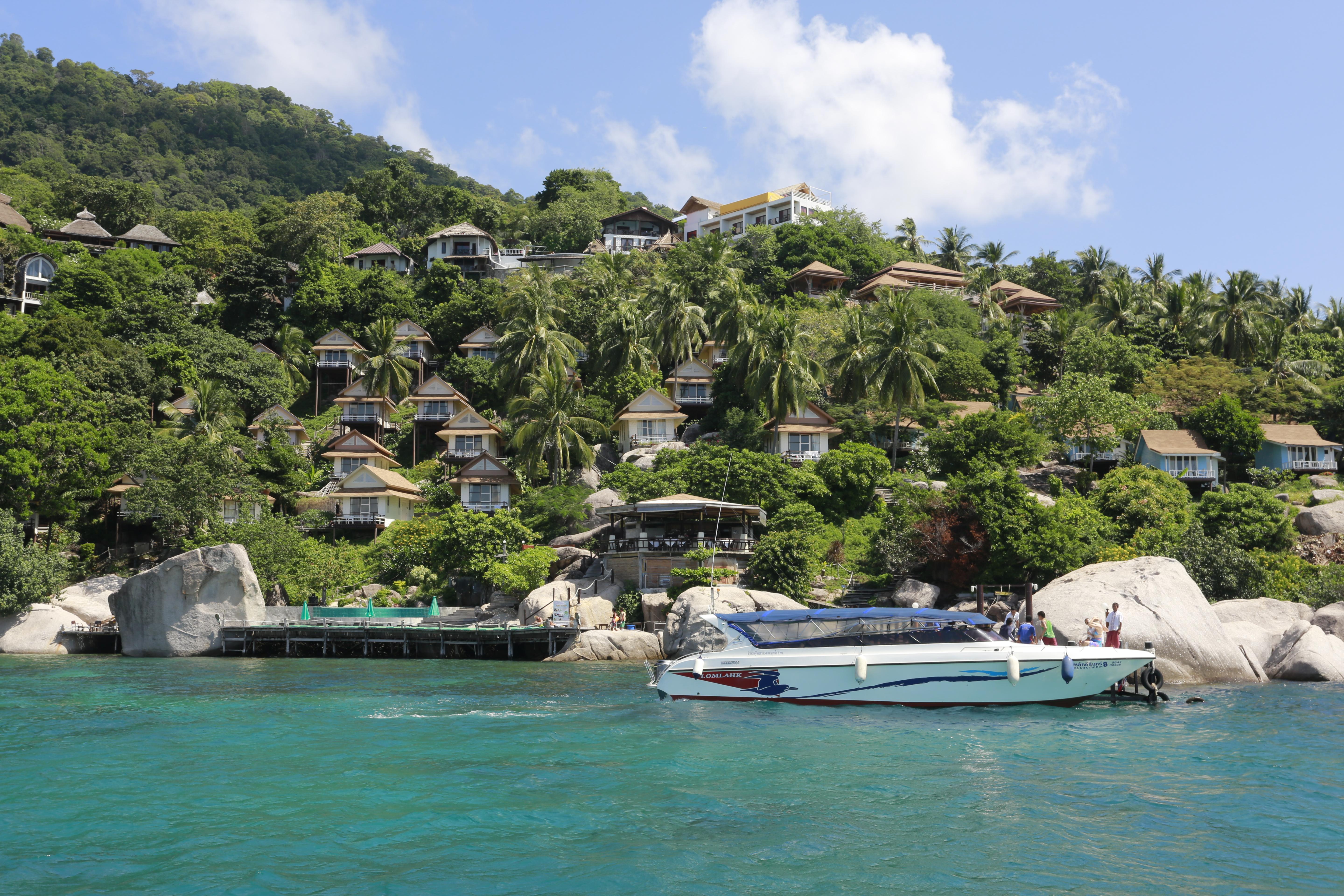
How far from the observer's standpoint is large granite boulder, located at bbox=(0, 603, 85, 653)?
41.2 meters

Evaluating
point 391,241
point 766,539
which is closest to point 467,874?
point 766,539

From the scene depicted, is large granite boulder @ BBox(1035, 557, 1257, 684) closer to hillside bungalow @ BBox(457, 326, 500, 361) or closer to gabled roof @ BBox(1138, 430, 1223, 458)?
gabled roof @ BBox(1138, 430, 1223, 458)

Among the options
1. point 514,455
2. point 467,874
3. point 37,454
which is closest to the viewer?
point 467,874

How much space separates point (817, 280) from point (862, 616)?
66539mm

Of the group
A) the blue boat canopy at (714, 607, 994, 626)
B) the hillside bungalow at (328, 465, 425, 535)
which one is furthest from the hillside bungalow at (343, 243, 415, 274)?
the blue boat canopy at (714, 607, 994, 626)

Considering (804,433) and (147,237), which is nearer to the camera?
(804,433)

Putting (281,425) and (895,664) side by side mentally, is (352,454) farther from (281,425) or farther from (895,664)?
(895,664)

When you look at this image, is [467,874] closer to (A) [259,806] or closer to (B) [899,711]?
(A) [259,806]

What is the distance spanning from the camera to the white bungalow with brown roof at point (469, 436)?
6544 centimetres

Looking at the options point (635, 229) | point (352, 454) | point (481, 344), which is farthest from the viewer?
point (635, 229)

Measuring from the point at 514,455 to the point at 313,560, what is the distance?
18.0m

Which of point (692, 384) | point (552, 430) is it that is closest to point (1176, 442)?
point (692, 384)

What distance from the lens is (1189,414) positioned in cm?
5812

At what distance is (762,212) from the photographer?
108 metres
